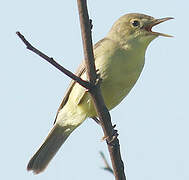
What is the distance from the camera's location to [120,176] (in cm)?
399

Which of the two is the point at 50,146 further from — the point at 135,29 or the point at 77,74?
the point at 135,29

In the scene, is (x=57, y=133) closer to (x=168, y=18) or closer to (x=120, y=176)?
(x=168, y=18)

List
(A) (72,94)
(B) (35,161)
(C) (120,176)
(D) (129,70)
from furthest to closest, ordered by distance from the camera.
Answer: (B) (35,161), (A) (72,94), (D) (129,70), (C) (120,176)

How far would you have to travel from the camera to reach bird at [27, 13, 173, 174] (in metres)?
5.49

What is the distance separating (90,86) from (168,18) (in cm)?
252

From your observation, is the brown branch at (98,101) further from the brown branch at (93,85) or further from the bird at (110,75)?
the bird at (110,75)

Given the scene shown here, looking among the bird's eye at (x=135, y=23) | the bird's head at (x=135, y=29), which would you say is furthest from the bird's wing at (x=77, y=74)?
the bird's eye at (x=135, y=23)

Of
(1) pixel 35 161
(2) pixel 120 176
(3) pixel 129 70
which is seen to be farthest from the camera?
(1) pixel 35 161

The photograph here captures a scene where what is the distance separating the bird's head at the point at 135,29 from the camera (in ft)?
19.7

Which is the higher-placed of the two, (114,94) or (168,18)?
(168,18)

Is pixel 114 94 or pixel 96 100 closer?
pixel 96 100

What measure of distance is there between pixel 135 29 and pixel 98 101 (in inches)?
93.7

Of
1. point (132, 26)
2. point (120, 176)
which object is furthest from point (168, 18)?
point (120, 176)

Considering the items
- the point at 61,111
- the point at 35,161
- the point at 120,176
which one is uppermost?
the point at 61,111
